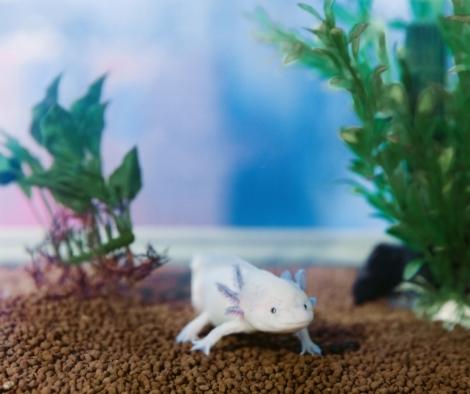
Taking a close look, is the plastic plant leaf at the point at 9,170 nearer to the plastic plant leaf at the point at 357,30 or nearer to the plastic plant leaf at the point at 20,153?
the plastic plant leaf at the point at 20,153

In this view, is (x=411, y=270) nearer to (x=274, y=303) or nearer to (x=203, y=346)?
(x=274, y=303)

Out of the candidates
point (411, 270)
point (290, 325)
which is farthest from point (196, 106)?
point (290, 325)

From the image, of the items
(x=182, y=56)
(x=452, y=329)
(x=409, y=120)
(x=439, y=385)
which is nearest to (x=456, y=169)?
(x=409, y=120)

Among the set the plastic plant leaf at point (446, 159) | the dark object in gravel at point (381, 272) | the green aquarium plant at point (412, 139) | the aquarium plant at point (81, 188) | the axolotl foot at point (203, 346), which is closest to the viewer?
the axolotl foot at point (203, 346)

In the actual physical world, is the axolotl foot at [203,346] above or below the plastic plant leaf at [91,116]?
below

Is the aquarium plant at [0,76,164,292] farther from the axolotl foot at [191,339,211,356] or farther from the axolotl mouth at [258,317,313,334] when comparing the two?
the axolotl mouth at [258,317,313,334]

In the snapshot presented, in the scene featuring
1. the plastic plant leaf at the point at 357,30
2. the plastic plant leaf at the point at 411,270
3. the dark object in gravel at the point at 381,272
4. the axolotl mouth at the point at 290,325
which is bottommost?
the dark object in gravel at the point at 381,272

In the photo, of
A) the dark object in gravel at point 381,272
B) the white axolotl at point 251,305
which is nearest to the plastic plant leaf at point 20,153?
the white axolotl at point 251,305

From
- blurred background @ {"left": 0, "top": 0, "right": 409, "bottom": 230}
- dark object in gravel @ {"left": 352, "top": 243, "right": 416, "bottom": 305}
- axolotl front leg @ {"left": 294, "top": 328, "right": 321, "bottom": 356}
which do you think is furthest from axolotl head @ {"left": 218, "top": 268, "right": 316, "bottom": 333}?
blurred background @ {"left": 0, "top": 0, "right": 409, "bottom": 230}
